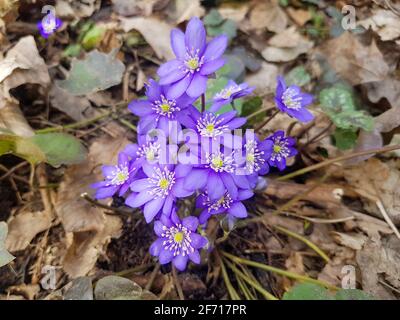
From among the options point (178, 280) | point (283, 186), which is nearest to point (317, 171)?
point (283, 186)

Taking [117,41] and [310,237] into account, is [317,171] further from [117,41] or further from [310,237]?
[117,41]

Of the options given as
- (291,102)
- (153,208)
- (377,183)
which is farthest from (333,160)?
(153,208)

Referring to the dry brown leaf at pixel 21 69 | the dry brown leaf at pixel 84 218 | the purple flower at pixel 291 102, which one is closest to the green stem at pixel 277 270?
the dry brown leaf at pixel 84 218

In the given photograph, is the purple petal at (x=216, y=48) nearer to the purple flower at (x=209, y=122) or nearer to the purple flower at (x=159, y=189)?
the purple flower at (x=209, y=122)

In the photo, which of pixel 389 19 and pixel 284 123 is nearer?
pixel 284 123

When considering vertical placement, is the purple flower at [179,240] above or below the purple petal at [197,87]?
below

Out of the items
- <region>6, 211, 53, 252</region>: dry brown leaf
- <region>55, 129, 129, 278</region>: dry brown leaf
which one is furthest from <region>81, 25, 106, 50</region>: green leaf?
<region>6, 211, 53, 252</region>: dry brown leaf
